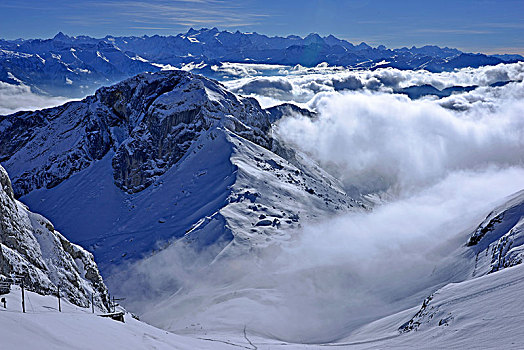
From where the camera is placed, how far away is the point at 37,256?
46.5m

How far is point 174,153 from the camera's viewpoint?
553ft

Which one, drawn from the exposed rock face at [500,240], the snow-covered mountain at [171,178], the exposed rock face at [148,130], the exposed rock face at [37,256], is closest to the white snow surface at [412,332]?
the exposed rock face at [37,256]

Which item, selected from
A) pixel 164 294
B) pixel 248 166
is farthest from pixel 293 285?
pixel 248 166

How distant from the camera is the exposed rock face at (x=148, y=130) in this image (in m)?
170

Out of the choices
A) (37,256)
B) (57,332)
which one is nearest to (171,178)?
(37,256)

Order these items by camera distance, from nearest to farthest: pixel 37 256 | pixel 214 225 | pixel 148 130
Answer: pixel 37 256
pixel 214 225
pixel 148 130

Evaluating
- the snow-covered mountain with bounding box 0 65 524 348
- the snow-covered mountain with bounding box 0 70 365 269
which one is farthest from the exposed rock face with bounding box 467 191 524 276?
the snow-covered mountain with bounding box 0 70 365 269

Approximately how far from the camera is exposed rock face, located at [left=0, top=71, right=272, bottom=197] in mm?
170125

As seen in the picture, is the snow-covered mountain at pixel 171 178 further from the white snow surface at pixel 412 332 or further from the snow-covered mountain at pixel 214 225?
the white snow surface at pixel 412 332

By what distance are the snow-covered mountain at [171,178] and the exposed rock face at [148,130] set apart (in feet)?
1.38

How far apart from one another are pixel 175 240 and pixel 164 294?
20.8 m

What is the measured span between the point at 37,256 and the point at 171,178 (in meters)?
114

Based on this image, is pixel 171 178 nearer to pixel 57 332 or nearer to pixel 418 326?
pixel 418 326

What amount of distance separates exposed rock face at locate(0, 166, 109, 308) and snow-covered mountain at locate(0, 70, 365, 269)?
68532mm
